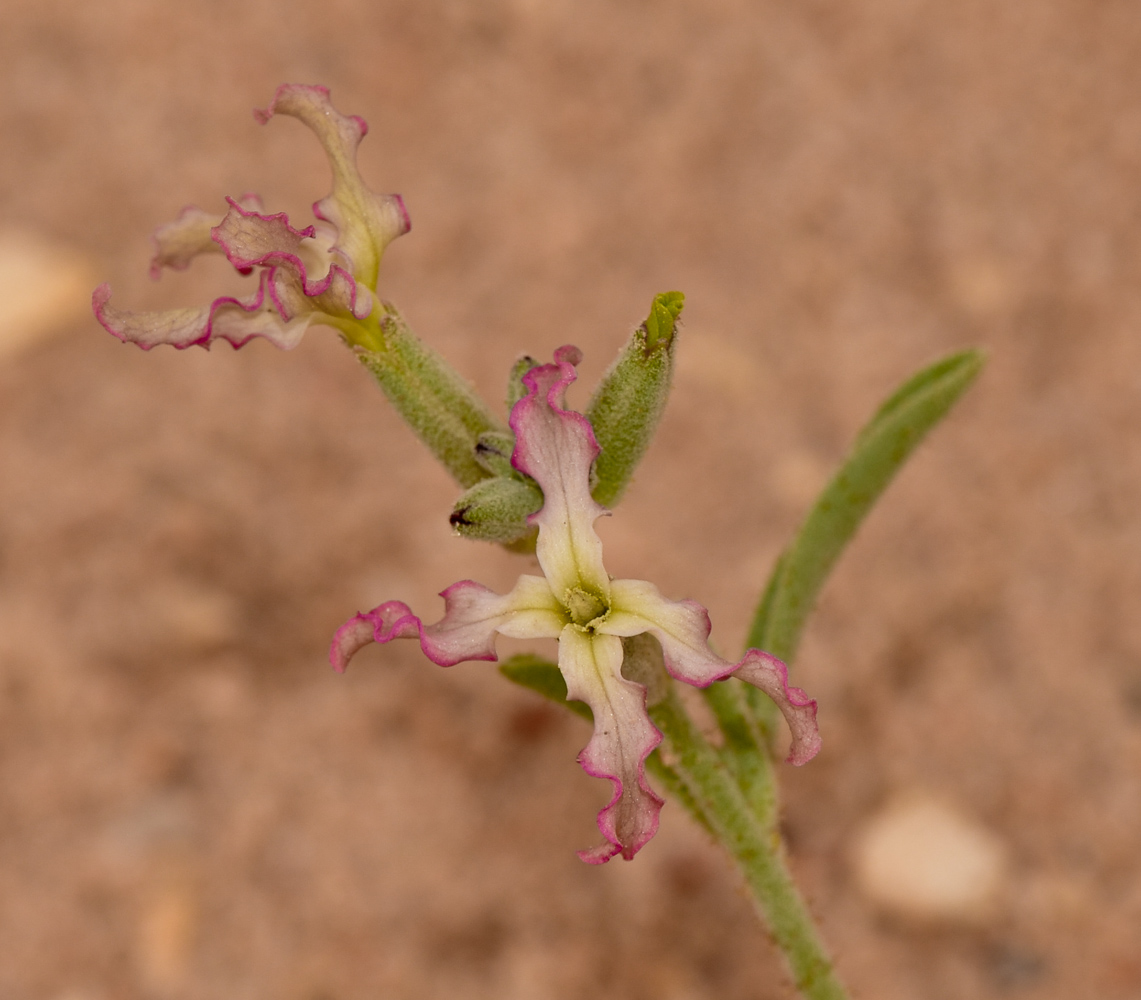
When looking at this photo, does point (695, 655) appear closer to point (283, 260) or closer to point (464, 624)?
point (464, 624)

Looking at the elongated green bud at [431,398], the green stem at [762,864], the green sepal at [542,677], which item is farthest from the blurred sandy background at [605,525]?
the elongated green bud at [431,398]

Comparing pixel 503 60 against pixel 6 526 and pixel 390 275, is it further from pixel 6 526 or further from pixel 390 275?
pixel 6 526

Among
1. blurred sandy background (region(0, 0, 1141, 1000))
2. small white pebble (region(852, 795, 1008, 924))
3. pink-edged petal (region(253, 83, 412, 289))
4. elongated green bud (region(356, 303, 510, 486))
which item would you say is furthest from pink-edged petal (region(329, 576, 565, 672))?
small white pebble (region(852, 795, 1008, 924))

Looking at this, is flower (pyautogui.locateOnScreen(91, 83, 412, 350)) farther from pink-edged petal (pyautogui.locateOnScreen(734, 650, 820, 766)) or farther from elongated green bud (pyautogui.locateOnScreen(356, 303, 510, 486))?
pink-edged petal (pyautogui.locateOnScreen(734, 650, 820, 766))

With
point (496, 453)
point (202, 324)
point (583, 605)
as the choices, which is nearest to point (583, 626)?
point (583, 605)

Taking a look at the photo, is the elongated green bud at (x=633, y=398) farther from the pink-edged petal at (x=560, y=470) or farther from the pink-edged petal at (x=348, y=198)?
the pink-edged petal at (x=348, y=198)

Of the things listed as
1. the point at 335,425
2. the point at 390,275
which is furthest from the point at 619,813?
the point at 390,275
